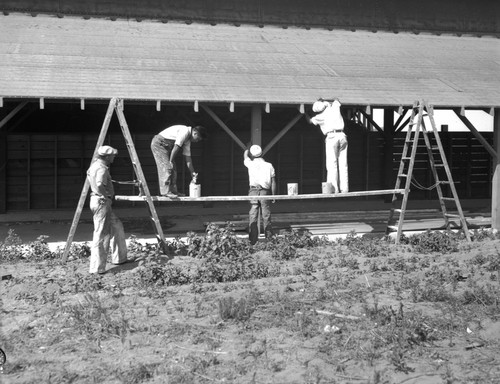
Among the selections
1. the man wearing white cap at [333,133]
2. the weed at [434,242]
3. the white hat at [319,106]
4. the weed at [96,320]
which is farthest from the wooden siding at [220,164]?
the weed at [96,320]

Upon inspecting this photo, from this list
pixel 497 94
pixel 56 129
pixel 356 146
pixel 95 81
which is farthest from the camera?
pixel 356 146

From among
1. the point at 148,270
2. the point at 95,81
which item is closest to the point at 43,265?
the point at 148,270

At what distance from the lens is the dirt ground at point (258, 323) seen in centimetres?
612

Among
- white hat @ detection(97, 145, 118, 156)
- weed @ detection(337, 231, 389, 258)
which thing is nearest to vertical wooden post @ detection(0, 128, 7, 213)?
white hat @ detection(97, 145, 118, 156)

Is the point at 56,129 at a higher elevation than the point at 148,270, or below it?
higher

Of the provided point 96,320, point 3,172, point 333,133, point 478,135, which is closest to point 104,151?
point 96,320

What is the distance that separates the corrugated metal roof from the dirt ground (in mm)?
3400

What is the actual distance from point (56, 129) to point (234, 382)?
42.2 ft

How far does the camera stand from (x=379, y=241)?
12633 mm

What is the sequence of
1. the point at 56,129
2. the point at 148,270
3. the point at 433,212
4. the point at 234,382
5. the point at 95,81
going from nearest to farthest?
1. the point at 234,382
2. the point at 148,270
3. the point at 95,81
4. the point at 433,212
5. the point at 56,129

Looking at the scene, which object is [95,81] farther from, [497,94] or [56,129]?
[497,94]

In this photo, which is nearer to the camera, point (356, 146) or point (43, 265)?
point (43, 265)

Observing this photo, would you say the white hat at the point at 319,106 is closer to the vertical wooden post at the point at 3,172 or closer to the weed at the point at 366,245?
the weed at the point at 366,245

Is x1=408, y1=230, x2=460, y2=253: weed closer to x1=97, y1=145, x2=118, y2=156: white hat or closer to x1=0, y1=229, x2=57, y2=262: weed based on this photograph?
x1=97, y1=145, x2=118, y2=156: white hat
